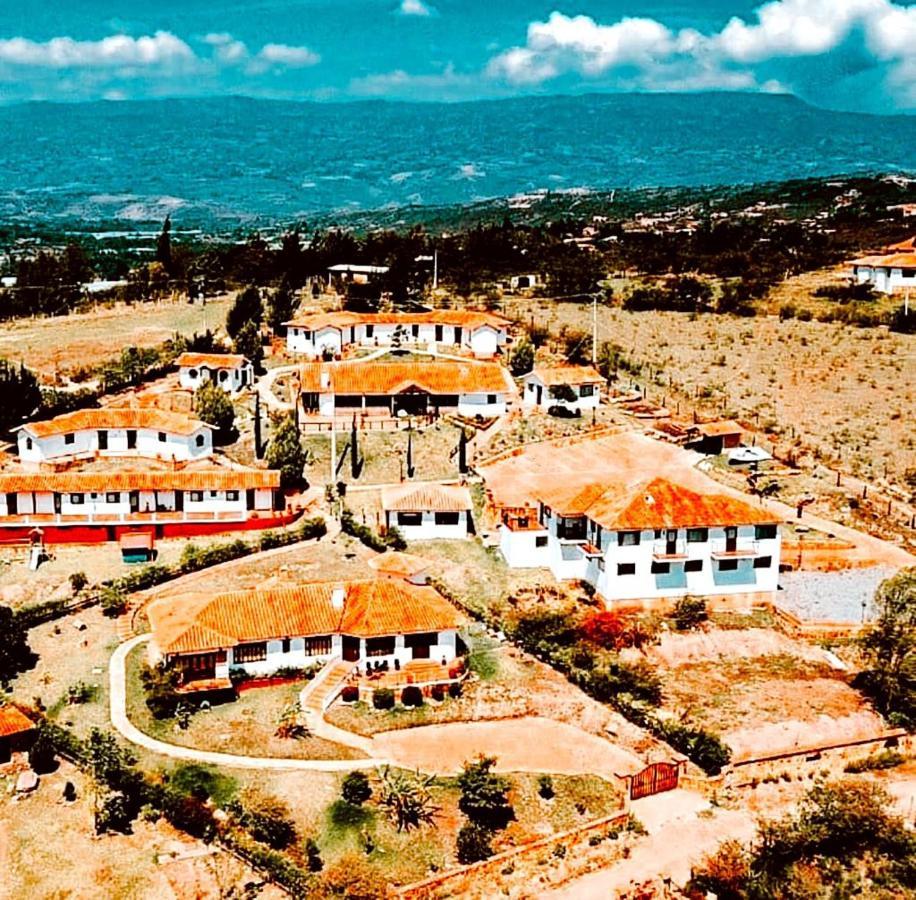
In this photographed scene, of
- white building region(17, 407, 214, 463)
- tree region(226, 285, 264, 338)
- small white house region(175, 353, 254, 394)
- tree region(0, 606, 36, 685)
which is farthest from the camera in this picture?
tree region(226, 285, 264, 338)

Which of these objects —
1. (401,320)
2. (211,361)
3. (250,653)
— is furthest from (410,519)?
(401,320)

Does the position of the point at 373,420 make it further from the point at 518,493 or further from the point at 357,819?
the point at 357,819

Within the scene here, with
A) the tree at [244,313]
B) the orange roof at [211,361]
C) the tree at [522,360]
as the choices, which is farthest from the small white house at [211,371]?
the tree at [522,360]

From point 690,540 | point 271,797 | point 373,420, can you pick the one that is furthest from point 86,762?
point 373,420

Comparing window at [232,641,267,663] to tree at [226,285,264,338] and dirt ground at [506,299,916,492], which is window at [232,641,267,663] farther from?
tree at [226,285,264,338]

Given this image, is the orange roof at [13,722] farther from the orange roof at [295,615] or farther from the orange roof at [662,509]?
the orange roof at [662,509]

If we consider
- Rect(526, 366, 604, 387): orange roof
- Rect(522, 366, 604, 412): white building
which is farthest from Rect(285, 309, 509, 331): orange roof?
Rect(522, 366, 604, 412): white building

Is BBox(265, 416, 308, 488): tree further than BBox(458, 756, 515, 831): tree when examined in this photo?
Yes

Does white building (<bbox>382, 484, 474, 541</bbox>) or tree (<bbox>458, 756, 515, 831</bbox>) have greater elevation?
white building (<bbox>382, 484, 474, 541</bbox>)
